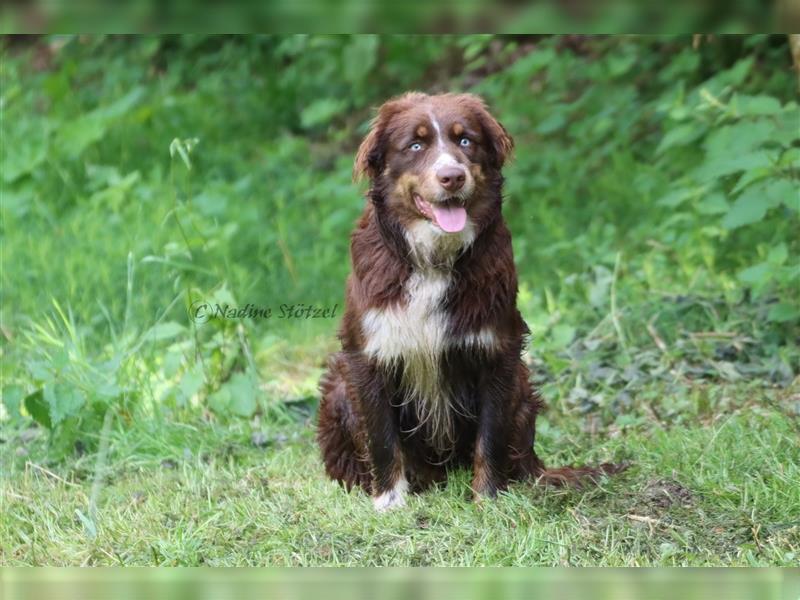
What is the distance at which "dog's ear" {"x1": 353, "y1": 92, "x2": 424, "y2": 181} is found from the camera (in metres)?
3.81

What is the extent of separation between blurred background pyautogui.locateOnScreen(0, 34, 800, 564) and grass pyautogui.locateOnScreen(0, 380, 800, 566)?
18cm

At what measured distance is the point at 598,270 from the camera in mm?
6004

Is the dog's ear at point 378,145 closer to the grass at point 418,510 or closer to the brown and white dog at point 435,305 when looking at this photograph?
the brown and white dog at point 435,305

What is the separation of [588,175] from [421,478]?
4.00 metres

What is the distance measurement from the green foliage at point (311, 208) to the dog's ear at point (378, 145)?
2.99ft

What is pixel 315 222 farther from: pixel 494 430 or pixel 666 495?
pixel 666 495

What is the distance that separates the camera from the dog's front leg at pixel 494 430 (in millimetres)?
3830

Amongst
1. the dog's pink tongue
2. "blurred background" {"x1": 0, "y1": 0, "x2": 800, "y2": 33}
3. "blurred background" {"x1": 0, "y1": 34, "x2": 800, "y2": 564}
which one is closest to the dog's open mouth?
the dog's pink tongue

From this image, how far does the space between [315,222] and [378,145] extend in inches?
150

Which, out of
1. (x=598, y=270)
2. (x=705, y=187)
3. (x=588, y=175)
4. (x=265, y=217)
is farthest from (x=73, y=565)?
(x=588, y=175)

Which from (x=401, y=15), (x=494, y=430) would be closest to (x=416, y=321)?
(x=494, y=430)

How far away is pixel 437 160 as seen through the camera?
11.8ft

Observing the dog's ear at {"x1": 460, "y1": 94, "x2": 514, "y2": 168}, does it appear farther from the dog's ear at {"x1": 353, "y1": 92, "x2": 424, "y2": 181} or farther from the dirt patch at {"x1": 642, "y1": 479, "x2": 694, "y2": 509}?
the dirt patch at {"x1": 642, "y1": 479, "x2": 694, "y2": 509}

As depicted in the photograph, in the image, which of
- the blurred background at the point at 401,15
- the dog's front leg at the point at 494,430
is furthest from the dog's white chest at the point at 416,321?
the blurred background at the point at 401,15
